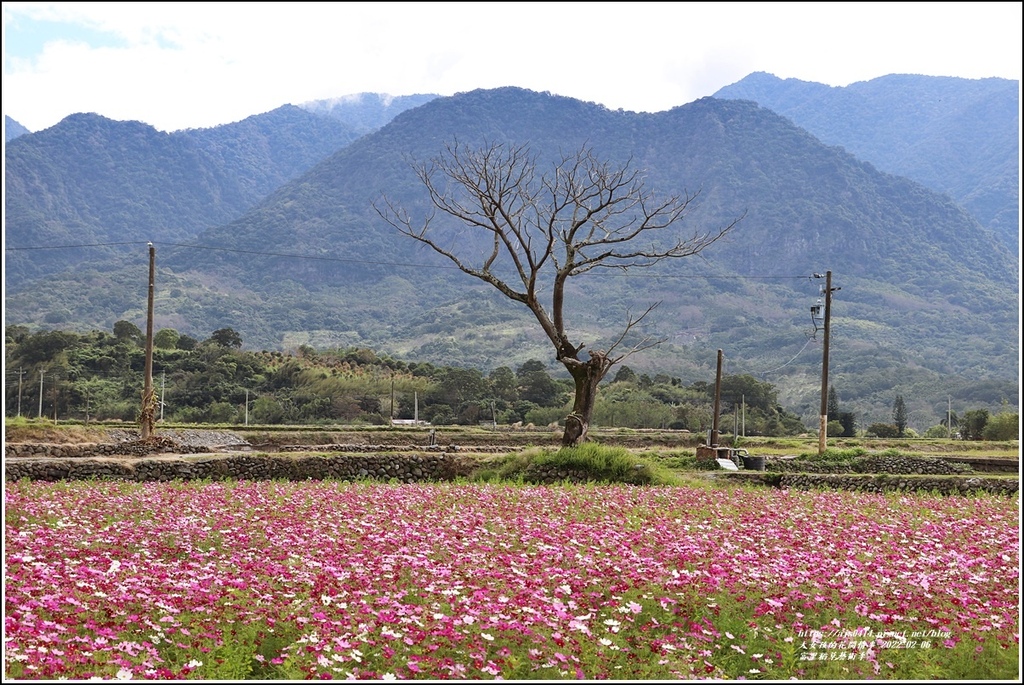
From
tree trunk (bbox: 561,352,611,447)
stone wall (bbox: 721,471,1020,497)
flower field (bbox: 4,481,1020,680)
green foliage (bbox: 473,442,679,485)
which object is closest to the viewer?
flower field (bbox: 4,481,1020,680)

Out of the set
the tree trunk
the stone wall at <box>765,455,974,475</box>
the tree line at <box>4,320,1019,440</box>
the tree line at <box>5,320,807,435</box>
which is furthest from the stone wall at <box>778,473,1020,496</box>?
the tree line at <box>5,320,807,435</box>

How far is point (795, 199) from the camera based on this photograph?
649 ft

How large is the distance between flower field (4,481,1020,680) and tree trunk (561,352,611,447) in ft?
32.4

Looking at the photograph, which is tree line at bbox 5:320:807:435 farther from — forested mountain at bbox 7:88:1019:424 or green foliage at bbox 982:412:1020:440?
forested mountain at bbox 7:88:1019:424

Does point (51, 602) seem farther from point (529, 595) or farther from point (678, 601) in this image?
point (678, 601)

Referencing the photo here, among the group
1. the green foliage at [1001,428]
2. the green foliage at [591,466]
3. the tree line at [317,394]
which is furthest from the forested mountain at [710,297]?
the green foliage at [591,466]

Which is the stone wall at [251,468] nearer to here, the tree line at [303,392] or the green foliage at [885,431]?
the tree line at [303,392]

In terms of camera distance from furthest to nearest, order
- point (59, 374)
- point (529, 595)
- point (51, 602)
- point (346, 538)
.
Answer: point (59, 374) < point (346, 538) < point (529, 595) < point (51, 602)

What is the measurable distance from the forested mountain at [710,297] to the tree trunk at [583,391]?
76310 millimetres

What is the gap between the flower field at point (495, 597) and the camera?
5621 millimetres

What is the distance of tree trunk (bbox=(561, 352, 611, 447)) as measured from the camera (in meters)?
21.7

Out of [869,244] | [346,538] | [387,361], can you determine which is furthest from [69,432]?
[869,244]

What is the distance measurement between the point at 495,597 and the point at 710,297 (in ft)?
506

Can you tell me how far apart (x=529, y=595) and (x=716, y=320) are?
14513 cm
